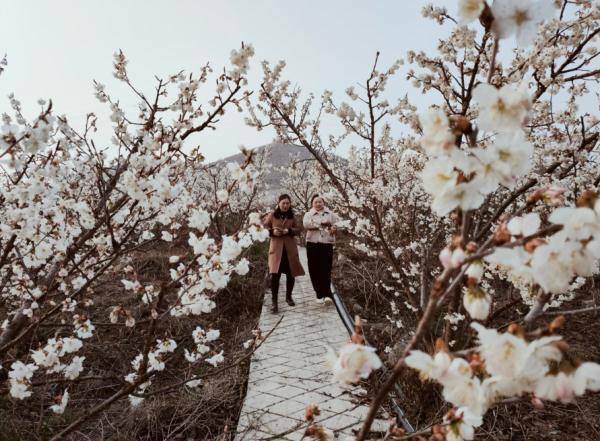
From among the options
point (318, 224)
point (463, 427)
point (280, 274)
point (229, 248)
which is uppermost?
point (318, 224)

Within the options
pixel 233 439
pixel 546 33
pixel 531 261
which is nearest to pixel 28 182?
pixel 233 439

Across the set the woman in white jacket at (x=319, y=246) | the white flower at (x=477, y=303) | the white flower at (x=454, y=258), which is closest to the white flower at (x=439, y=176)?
the white flower at (x=454, y=258)

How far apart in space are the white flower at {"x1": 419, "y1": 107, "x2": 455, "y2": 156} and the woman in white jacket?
16.9ft

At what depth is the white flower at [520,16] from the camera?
92 cm

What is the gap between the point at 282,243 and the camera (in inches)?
253

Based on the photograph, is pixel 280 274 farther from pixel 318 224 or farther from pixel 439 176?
pixel 439 176

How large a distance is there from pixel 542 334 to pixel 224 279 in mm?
1941

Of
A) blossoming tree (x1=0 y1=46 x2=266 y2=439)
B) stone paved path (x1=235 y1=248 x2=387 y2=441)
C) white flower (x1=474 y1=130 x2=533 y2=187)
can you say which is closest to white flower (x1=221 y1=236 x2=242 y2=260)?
blossoming tree (x1=0 y1=46 x2=266 y2=439)

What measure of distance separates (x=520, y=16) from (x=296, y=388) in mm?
3624

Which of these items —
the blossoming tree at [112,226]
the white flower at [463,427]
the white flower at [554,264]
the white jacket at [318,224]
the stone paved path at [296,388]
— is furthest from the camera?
the white jacket at [318,224]

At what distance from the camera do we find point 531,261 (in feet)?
2.70

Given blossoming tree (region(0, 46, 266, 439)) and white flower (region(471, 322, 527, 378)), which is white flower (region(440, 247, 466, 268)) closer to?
white flower (region(471, 322, 527, 378))

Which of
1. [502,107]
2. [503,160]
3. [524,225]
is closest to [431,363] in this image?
[524,225]

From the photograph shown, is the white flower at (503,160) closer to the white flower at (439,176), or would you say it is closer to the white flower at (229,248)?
the white flower at (439,176)
